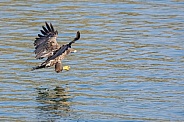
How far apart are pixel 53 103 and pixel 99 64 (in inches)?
110

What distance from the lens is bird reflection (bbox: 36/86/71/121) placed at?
11472 millimetres

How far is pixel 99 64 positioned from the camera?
15.0 meters

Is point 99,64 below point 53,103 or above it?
above

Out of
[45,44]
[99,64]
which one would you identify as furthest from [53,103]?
[99,64]

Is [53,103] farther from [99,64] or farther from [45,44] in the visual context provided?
[99,64]

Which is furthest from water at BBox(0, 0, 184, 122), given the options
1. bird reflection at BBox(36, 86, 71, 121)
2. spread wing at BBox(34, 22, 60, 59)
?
spread wing at BBox(34, 22, 60, 59)

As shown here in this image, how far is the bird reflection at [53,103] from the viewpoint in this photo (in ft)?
37.6

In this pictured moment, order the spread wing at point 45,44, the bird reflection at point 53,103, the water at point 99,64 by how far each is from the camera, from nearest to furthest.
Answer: the bird reflection at point 53,103 < the water at point 99,64 < the spread wing at point 45,44

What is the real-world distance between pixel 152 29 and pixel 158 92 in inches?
219

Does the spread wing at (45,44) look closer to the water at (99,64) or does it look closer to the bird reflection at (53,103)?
the water at (99,64)

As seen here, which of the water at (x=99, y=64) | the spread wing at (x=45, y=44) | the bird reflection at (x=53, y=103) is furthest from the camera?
the spread wing at (x=45, y=44)

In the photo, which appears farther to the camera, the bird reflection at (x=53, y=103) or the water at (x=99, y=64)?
the water at (x=99, y=64)

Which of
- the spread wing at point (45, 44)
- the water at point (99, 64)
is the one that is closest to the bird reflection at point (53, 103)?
the water at point (99, 64)

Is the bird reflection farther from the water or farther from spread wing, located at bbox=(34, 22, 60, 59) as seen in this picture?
spread wing, located at bbox=(34, 22, 60, 59)
